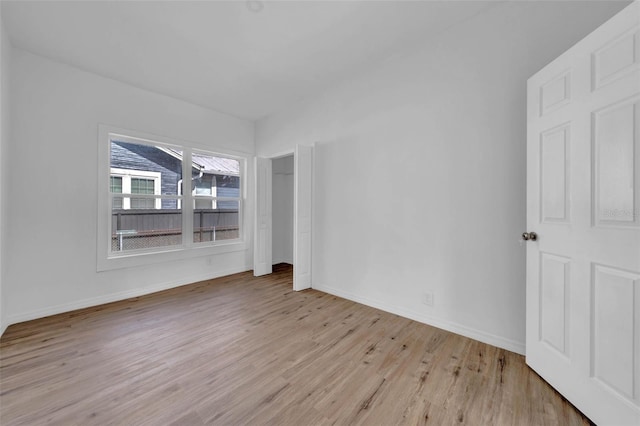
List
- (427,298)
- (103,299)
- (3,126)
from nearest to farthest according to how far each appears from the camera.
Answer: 1. (3,126)
2. (427,298)
3. (103,299)

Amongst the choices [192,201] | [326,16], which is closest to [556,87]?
[326,16]

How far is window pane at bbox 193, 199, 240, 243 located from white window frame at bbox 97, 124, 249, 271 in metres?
0.08

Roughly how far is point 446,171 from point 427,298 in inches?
51.0

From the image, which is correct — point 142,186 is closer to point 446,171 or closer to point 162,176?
point 162,176

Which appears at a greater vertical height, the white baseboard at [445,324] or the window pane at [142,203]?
the window pane at [142,203]

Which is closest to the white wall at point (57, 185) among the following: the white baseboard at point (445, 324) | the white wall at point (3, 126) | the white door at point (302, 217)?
the white wall at point (3, 126)

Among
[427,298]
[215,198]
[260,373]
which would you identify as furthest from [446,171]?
[215,198]

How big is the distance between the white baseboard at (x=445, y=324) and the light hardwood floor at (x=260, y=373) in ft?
0.23

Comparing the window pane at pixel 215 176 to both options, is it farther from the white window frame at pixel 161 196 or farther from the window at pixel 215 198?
the white window frame at pixel 161 196

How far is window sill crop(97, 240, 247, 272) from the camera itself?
319 centimetres

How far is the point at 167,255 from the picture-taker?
3.69 metres

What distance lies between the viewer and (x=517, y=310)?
202cm

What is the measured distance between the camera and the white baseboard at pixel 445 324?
6.66 ft

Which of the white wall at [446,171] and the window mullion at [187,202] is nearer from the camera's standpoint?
the white wall at [446,171]
